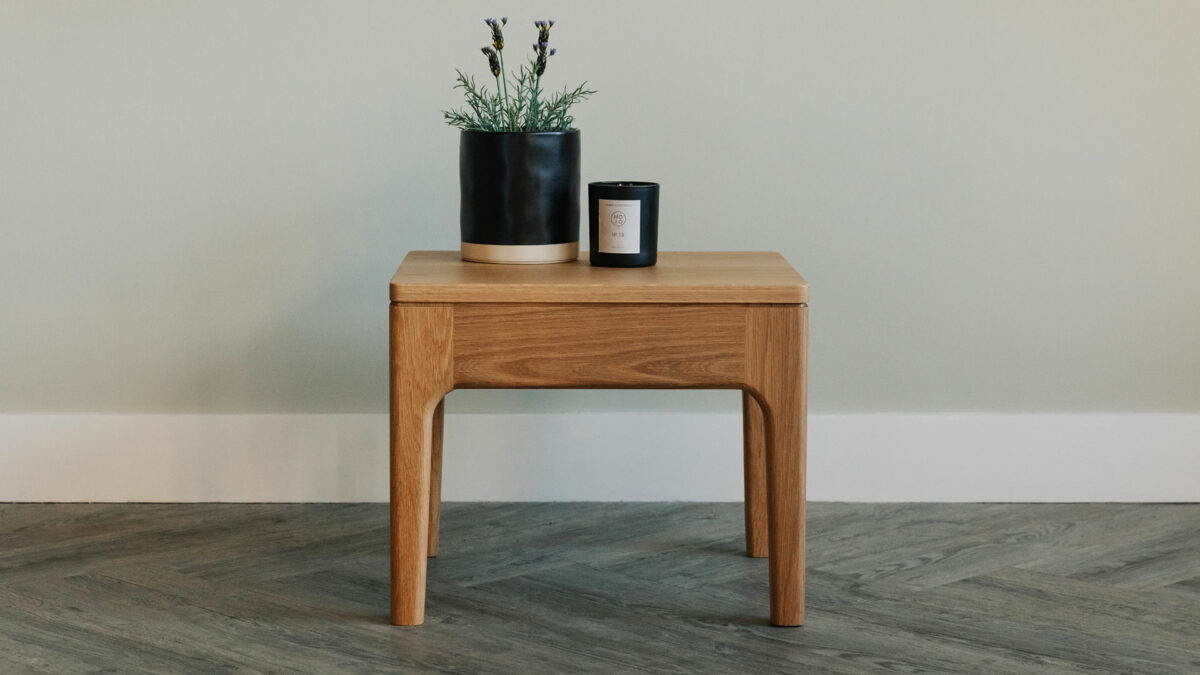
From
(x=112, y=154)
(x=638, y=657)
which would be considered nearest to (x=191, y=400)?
(x=112, y=154)

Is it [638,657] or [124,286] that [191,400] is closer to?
[124,286]

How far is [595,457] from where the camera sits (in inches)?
73.9

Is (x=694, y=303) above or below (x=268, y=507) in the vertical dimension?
above

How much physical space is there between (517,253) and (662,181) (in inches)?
17.5

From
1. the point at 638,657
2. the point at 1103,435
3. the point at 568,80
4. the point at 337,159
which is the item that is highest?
the point at 568,80

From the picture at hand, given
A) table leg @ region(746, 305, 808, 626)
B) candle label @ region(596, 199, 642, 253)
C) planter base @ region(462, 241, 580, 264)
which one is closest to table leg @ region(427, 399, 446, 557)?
planter base @ region(462, 241, 580, 264)

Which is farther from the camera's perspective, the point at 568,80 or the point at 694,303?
the point at 568,80

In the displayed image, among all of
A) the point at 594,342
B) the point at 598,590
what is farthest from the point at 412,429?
the point at 598,590

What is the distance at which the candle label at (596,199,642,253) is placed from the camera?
140cm

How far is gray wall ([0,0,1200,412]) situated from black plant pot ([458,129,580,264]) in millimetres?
365

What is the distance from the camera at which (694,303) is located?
4.25ft

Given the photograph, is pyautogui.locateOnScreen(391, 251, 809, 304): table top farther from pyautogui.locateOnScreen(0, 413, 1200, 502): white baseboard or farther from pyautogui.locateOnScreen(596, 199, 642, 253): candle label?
pyautogui.locateOnScreen(0, 413, 1200, 502): white baseboard

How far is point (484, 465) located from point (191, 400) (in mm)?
462

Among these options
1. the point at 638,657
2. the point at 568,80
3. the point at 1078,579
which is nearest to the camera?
the point at 638,657
